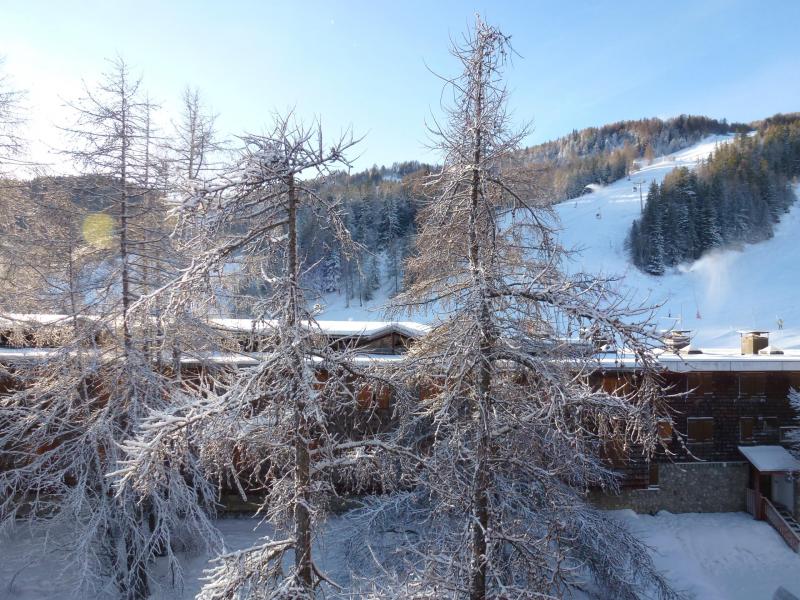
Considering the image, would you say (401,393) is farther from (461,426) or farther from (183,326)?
(183,326)

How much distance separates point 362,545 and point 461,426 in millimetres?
6669

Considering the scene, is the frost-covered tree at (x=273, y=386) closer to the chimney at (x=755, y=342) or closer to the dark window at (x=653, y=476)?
the dark window at (x=653, y=476)

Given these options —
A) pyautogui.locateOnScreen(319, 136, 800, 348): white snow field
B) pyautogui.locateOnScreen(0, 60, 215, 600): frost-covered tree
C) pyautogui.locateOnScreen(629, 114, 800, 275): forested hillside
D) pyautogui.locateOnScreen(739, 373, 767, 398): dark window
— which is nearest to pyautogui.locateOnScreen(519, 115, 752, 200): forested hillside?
pyautogui.locateOnScreen(629, 114, 800, 275): forested hillside

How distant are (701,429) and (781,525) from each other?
3339mm

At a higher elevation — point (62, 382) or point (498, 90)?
point (498, 90)

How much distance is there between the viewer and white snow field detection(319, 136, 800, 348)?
133ft

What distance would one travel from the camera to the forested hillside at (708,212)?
57.6 metres

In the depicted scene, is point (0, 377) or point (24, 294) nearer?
point (24, 294)

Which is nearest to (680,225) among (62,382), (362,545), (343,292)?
(343,292)

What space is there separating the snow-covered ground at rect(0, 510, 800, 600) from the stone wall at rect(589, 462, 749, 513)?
31 cm

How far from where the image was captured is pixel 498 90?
205 inches

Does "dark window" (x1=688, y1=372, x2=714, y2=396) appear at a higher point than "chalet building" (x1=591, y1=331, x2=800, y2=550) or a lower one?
higher

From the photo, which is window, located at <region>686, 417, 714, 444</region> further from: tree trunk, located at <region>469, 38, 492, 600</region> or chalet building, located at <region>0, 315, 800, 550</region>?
tree trunk, located at <region>469, 38, 492, 600</region>

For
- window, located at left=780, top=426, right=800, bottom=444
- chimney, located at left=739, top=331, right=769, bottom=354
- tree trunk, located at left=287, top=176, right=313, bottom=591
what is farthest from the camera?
chimney, located at left=739, top=331, right=769, bottom=354
